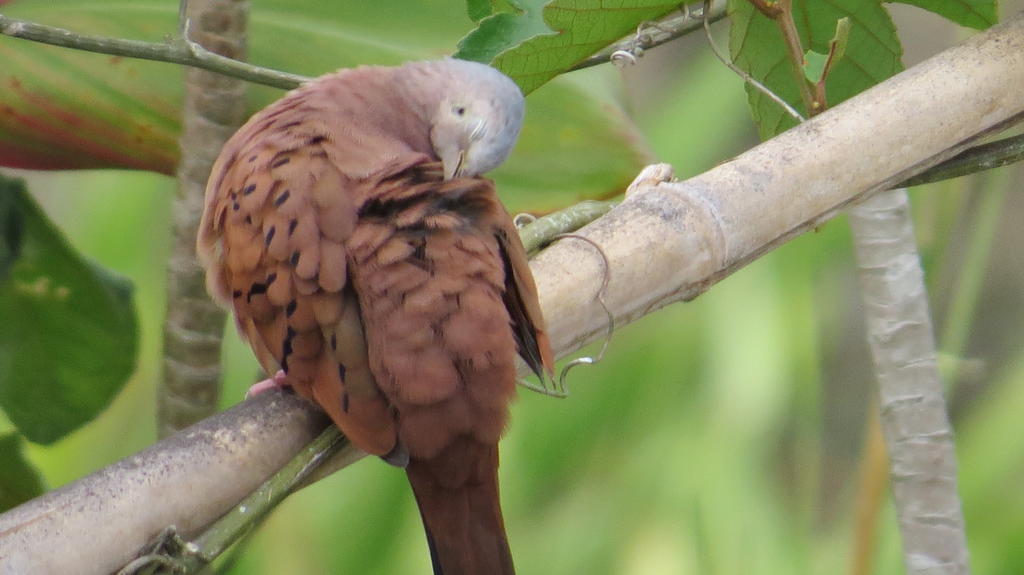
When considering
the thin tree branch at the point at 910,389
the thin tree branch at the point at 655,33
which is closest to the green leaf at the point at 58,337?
the thin tree branch at the point at 655,33

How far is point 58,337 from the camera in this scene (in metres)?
1.69

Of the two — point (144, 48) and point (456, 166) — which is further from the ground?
point (144, 48)

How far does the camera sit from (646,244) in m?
1.28

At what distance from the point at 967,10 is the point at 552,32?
0.48 meters

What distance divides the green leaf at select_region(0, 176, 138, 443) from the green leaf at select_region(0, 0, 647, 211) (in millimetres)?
156

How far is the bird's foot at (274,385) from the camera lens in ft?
3.97

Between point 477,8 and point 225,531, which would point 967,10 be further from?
point 225,531

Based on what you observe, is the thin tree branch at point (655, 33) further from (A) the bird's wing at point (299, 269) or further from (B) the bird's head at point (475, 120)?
(A) the bird's wing at point (299, 269)

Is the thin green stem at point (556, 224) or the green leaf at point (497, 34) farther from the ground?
the green leaf at point (497, 34)

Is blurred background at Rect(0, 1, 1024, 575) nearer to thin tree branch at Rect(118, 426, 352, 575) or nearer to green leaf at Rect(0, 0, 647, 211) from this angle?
green leaf at Rect(0, 0, 647, 211)

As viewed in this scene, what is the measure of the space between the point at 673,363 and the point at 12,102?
60.9 inches

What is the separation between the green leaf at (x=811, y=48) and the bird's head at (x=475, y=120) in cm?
26

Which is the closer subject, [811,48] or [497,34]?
[497,34]

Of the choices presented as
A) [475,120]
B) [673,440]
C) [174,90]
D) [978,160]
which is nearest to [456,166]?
[475,120]
